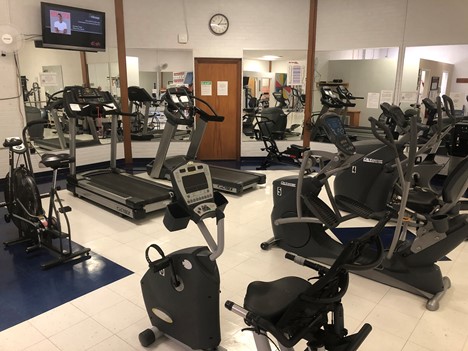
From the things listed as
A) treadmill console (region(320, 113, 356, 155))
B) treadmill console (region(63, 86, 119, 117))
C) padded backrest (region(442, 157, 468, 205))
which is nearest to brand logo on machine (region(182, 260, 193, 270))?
treadmill console (region(320, 113, 356, 155))

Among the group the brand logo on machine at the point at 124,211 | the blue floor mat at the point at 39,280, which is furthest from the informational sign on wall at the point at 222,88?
the blue floor mat at the point at 39,280

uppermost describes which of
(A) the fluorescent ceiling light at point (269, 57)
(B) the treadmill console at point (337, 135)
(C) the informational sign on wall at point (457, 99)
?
(A) the fluorescent ceiling light at point (269, 57)

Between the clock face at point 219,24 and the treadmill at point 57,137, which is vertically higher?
the clock face at point 219,24

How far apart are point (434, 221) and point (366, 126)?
5591 mm

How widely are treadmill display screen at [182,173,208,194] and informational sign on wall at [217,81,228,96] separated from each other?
19.3 ft

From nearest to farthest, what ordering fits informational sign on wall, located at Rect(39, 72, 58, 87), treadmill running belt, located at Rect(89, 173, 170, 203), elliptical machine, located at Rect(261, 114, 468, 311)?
1. elliptical machine, located at Rect(261, 114, 468, 311)
2. treadmill running belt, located at Rect(89, 173, 170, 203)
3. informational sign on wall, located at Rect(39, 72, 58, 87)

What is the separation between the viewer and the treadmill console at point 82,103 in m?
5.23

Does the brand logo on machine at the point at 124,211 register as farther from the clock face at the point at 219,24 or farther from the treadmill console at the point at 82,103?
the clock face at the point at 219,24

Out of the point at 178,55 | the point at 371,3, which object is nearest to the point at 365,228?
the point at 371,3

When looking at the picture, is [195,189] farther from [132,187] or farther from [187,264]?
[132,187]

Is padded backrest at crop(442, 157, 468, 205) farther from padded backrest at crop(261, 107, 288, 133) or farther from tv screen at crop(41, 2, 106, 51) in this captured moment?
tv screen at crop(41, 2, 106, 51)

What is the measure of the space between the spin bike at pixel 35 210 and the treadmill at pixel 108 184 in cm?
94

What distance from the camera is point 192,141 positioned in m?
6.12

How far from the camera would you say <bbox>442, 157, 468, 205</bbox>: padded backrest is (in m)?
2.71
